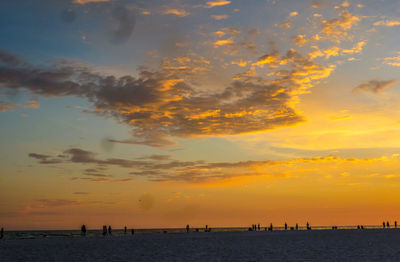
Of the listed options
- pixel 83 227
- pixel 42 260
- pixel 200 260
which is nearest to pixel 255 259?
pixel 200 260

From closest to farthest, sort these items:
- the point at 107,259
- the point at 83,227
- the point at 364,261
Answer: the point at 364,261, the point at 107,259, the point at 83,227

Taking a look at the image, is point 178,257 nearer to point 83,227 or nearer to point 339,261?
point 339,261

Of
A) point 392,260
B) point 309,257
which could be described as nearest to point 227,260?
point 309,257

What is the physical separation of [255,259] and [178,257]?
6.82 metres

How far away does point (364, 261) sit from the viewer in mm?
32781

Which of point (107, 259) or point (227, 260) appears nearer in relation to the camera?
point (227, 260)

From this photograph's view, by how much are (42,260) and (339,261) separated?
24451 millimetres

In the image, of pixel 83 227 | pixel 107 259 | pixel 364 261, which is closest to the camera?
pixel 364 261

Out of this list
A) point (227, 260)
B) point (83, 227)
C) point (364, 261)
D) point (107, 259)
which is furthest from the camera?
point (83, 227)

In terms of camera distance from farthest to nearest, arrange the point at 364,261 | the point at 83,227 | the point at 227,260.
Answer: the point at 83,227 < the point at 227,260 < the point at 364,261

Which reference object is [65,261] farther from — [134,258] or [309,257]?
[309,257]

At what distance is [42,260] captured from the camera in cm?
3688

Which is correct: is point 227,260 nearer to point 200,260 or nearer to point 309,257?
point 200,260

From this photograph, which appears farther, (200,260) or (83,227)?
(83,227)
